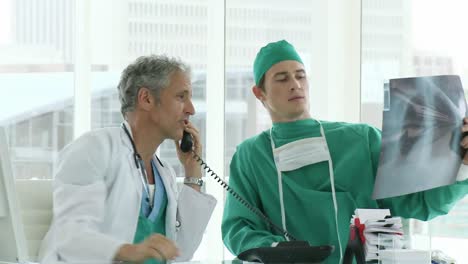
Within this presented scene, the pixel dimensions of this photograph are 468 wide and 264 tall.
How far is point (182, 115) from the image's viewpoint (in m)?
2.65

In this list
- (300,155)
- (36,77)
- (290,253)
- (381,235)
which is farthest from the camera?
(36,77)

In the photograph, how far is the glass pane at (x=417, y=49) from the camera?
181 inches

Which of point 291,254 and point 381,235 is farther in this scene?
point 381,235

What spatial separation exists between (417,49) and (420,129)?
246 centimetres

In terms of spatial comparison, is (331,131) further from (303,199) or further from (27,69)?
(27,69)

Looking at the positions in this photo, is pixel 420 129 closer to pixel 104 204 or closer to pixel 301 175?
pixel 301 175

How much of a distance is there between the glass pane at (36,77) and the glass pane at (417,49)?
1883 millimetres

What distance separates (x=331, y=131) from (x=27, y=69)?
3044mm

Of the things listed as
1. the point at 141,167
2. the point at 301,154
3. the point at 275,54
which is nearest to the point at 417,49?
the point at 275,54

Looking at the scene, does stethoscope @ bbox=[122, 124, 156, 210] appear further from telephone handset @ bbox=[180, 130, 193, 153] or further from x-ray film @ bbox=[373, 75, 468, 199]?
x-ray film @ bbox=[373, 75, 468, 199]

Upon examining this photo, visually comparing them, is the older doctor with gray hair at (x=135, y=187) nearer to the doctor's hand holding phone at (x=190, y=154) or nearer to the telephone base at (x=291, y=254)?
the doctor's hand holding phone at (x=190, y=154)

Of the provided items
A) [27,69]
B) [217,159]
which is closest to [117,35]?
[27,69]

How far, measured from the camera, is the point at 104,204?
2.36m

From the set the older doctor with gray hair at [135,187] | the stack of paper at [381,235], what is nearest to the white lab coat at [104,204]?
the older doctor with gray hair at [135,187]
